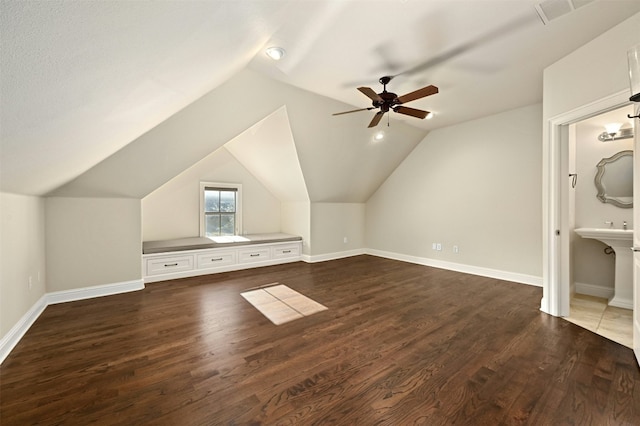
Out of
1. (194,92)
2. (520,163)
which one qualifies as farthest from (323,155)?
(520,163)

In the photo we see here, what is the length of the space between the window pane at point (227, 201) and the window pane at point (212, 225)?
0.71 feet

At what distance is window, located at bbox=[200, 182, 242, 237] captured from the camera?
529cm

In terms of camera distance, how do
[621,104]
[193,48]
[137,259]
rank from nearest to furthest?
[193,48] < [621,104] < [137,259]

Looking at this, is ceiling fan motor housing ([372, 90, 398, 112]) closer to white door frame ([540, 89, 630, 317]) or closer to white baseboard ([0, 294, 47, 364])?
white door frame ([540, 89, 630, 317])

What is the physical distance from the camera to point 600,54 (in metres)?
2.34

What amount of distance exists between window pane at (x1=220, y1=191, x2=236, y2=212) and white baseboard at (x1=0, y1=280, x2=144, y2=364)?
2.16 metres

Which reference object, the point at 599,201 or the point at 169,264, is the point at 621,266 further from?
the point at 169,264

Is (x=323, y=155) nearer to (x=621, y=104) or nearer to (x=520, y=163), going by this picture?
(x=520, y=163)

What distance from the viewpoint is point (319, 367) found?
1968mm

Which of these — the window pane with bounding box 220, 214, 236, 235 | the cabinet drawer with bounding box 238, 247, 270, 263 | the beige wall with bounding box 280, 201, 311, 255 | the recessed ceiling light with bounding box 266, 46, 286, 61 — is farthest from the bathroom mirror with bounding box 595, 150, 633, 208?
the window pane with bounding box 220, 214, 236, 235

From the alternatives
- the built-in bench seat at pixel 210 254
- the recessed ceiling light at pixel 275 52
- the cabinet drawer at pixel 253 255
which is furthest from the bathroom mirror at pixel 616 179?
the cabinet drawer at pixel 253 255

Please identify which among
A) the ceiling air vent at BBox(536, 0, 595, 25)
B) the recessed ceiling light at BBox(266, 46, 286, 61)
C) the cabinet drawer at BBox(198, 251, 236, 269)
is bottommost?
the cabinet drawer at BBox(198, 251, 236, 269)

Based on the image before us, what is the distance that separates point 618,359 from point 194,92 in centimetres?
420

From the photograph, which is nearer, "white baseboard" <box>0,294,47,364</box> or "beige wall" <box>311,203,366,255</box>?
"white baseboard" <box>0,294,47,364</box>
